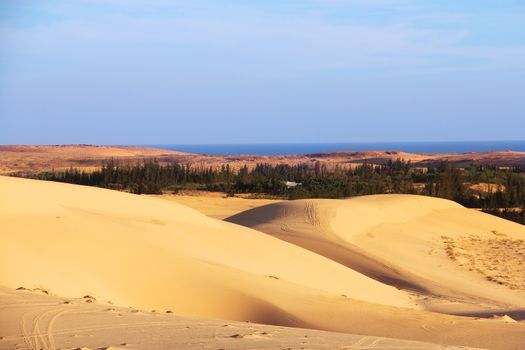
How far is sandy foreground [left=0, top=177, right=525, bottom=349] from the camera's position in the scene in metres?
6.55

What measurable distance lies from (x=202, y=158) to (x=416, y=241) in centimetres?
6193

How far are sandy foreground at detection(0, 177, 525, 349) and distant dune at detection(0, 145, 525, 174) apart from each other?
36541 millimetres

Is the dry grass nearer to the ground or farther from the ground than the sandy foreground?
nearer to the ground

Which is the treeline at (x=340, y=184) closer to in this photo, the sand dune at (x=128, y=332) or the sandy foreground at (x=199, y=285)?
the sandy foreground at (x=199, y=285)

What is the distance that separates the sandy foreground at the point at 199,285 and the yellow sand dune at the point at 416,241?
0.10m

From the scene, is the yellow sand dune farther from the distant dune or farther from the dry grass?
the distant dune

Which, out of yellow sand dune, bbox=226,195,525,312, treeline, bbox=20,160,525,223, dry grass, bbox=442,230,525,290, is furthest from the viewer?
treeline, bbox=20,160,525,223

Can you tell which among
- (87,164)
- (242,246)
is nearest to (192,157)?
(87,164)

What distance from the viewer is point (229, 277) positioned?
10586mm

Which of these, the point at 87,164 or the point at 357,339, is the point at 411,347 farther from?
the point at 87,164

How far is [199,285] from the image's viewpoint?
9.93m

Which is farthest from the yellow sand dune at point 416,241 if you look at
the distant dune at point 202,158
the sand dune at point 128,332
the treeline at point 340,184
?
the distant dune at point 202,158

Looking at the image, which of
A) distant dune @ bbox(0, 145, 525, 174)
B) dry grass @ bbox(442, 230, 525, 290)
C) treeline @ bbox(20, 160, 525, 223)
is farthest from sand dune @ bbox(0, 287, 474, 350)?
distant dune @ bbox(0, 145, 525, 174)

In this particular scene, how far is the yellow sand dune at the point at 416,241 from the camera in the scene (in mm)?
15703
